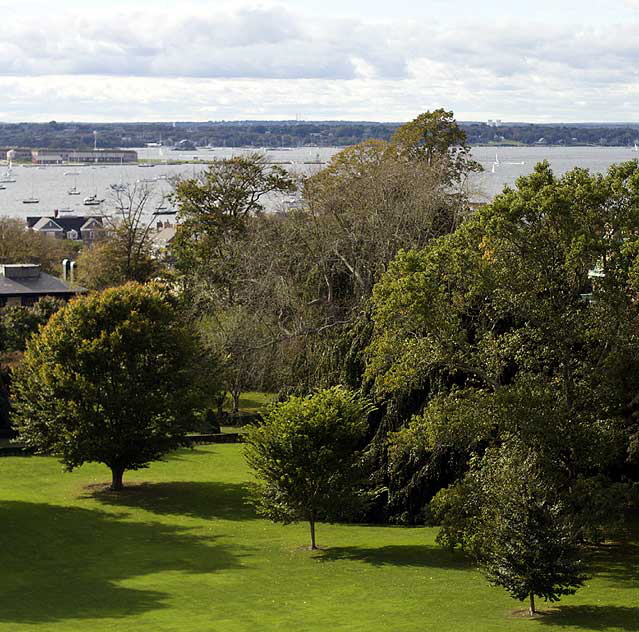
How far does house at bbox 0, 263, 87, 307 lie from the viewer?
8250cm

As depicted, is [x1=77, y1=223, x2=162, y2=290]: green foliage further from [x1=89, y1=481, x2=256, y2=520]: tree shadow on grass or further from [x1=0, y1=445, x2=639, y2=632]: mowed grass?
[x1=0, y1=445, x2=639, y2=632]: mowed grass

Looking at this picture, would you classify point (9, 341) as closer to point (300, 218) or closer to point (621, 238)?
point (300, 218)

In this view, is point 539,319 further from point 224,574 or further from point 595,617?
point 224,574

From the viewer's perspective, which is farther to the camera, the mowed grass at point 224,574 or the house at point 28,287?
the house at point 28,287

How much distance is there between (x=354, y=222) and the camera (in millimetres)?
59031

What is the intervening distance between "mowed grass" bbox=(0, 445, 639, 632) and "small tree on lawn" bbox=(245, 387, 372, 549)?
1.57 metres

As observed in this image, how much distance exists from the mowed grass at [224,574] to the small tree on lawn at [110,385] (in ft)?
6.55

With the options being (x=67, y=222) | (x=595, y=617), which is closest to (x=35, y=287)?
(x=595, y=617)

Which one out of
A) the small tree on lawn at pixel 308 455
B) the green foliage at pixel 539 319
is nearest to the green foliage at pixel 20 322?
the small tree on lawn at pixel 308 455

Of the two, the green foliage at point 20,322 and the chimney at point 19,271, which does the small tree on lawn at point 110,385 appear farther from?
the chimney at point 19,271

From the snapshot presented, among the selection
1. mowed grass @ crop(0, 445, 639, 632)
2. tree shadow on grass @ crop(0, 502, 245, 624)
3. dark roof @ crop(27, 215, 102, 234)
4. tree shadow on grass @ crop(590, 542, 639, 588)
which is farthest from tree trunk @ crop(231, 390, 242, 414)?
dark roof @ crop(27, 215, 102, 234)

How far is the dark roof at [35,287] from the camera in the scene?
82625 mm

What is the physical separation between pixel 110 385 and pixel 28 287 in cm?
4120

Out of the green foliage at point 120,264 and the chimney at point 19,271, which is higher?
the green foliage at point 120,264
